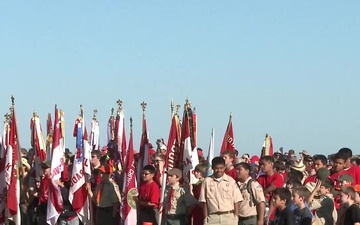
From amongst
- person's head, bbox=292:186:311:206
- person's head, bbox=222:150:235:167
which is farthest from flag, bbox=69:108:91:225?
person's head, bbox=292:186:311:206

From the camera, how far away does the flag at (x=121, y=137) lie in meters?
18.3

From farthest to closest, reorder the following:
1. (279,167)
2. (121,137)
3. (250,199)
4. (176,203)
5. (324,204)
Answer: (121,137)
(279,167)
(176,203)
(250,199)
(324,204)

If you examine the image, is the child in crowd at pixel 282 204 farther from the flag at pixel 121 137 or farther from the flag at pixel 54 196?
the flag at pixel 121 137

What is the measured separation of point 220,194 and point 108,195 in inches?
137

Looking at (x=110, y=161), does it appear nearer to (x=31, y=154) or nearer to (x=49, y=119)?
(x=31, y=154)

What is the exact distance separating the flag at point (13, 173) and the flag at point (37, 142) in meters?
0.60

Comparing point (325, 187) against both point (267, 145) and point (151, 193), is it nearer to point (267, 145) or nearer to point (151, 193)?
point (151, 193)

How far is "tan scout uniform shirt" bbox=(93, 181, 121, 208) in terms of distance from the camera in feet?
53.0

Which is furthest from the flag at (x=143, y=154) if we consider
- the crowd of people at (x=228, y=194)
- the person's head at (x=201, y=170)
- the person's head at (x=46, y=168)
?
the person's head at (x=201, y=170)

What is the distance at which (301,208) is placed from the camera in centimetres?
1156

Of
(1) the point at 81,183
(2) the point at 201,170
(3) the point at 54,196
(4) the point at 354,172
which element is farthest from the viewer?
(1) the point at 81,183

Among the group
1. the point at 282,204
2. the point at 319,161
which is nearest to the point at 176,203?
the point at 319,161

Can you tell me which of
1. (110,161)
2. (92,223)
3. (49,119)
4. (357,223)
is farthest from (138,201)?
(49,119)

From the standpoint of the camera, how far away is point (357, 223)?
11.0 metres
